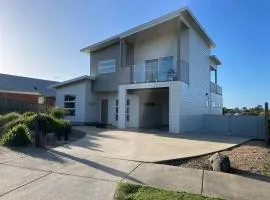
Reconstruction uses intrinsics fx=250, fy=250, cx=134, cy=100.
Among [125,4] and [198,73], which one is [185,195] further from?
[198,73]

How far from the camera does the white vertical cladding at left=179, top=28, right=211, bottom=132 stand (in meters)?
16.3

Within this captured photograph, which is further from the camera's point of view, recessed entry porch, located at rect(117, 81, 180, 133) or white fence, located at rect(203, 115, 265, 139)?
recessed entry porch, located at rect(117, 81, 180, 133)

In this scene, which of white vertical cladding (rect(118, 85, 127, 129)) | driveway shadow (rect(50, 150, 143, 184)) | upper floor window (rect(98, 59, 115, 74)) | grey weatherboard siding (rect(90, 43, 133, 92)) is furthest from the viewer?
upper floor window (rect(98, 59, 115, 74))

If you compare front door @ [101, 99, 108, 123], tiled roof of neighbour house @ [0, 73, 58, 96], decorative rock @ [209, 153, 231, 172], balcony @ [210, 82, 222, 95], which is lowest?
decorative rock @ [209, 153, 231, 172]

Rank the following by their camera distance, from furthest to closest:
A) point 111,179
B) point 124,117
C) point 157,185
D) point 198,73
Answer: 1. point 198,73
2. point 124,117
3. point 111,179
4. point 157,185

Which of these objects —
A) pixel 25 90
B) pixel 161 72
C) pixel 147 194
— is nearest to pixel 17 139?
pixel 147 194

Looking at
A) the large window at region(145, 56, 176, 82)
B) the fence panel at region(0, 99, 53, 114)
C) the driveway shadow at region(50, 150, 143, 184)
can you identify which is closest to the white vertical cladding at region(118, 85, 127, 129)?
the large window at region(145, 56, 176, 82)

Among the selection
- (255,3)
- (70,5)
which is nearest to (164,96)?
(255,3)

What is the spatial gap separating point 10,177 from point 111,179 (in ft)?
7.93

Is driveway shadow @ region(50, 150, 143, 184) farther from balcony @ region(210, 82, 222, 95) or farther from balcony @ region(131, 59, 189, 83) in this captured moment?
balcony @ region(210, 82, 222, 95)

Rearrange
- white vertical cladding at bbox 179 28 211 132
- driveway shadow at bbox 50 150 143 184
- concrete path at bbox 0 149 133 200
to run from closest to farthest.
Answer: concrete path at bbox 0 149 133 200, driveway shadow at bbox 50 150 143 184, white vertical cladding at bbox 179 28 211 132

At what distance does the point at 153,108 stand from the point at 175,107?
6.39m

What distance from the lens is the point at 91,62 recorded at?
2238 centimetres

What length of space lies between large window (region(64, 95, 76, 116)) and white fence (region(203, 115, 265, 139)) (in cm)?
1098
